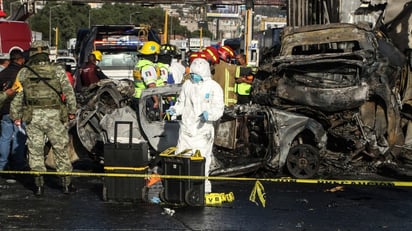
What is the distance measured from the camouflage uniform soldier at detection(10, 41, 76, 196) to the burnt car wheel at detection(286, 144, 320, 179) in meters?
3.34

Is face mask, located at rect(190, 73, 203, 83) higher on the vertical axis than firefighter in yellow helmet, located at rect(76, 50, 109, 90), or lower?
higher

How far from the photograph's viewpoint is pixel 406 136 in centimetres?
1073

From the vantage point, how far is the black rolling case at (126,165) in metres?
8.01

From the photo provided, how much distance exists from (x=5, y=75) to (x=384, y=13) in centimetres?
732

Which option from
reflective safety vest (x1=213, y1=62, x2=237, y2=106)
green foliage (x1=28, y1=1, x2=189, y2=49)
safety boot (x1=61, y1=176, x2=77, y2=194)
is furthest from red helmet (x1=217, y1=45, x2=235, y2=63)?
green foliage (x1=28, y1=1, x2=189, y2=49)

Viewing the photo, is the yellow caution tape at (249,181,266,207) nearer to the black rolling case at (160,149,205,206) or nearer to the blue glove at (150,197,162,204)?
the black rolling case at (160,149,205,206)

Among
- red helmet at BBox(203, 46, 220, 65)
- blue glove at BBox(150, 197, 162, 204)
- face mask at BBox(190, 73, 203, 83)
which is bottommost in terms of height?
blue glove at BBox(150, 197, 162, 204)

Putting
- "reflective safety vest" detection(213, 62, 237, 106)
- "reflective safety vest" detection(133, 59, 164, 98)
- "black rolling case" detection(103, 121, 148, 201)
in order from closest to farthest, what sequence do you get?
"black rolling case" detection(103, 121, 148, 201)
"reflective safety vest" detection(133, 59, 164, 98)
"reflective safety vest" detection(213, 62, 237, 106)

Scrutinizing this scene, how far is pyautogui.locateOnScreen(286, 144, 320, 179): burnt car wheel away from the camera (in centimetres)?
989

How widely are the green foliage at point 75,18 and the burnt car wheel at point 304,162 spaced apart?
66.8 meters

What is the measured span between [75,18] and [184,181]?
8189 centimetres

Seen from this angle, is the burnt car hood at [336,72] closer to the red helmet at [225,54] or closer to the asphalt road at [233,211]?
the asphalt road at [233,211]

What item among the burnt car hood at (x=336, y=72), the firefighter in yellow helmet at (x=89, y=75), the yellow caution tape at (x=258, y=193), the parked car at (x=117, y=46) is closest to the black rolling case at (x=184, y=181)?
the yellow caution tape at (x=258, y=193)

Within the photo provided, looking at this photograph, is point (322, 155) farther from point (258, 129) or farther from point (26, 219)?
point (26, 219)
